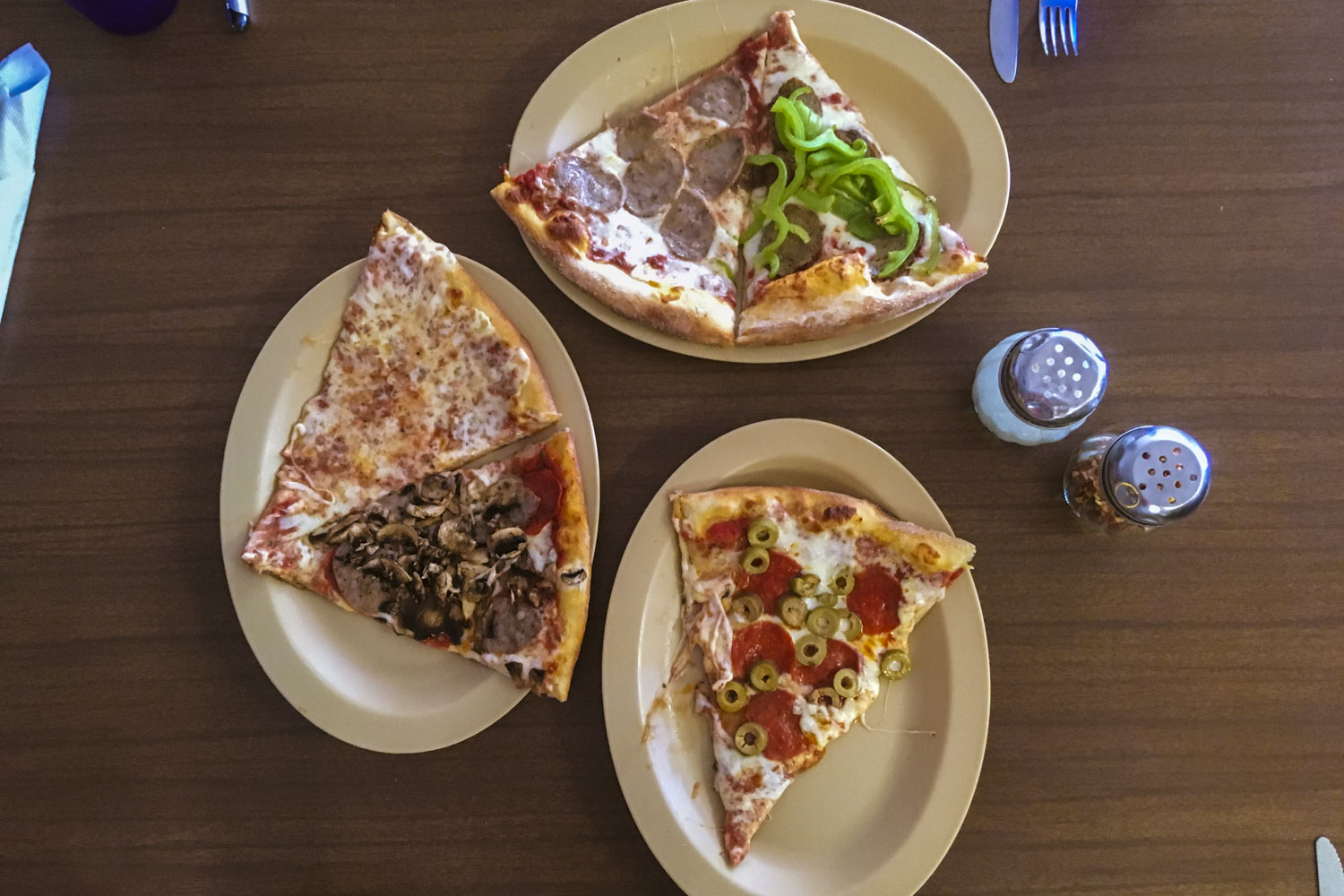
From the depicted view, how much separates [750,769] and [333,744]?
1111 millimetres

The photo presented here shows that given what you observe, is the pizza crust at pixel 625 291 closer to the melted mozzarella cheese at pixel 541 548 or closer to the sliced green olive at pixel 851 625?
the melted mozzarella cheese at pixel 541 548

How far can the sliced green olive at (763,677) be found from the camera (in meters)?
2.02

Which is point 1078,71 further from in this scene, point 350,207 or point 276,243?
point 276,243

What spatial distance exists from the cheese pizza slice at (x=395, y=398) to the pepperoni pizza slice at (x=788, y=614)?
600mm

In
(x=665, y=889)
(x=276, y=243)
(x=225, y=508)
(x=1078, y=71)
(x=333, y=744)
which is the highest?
(x=1078, y=71)

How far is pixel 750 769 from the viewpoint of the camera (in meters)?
2.00

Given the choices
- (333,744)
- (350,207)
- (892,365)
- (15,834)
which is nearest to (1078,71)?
(892,365)

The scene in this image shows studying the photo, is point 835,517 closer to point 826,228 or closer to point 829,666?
point 829,666

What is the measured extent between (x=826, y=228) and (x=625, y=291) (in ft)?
1.92

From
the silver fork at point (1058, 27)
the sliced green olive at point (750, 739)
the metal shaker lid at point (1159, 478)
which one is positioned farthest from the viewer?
the silver fork at point (1058, 27)

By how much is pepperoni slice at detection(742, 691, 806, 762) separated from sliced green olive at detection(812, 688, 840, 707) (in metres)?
0.07

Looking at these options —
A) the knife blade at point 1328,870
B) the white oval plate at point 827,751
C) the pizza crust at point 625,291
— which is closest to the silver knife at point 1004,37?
the pizza crust at point 625,291

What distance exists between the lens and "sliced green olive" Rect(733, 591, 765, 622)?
205 cm

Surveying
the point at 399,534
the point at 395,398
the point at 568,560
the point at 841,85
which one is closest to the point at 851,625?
the point at 568,560
